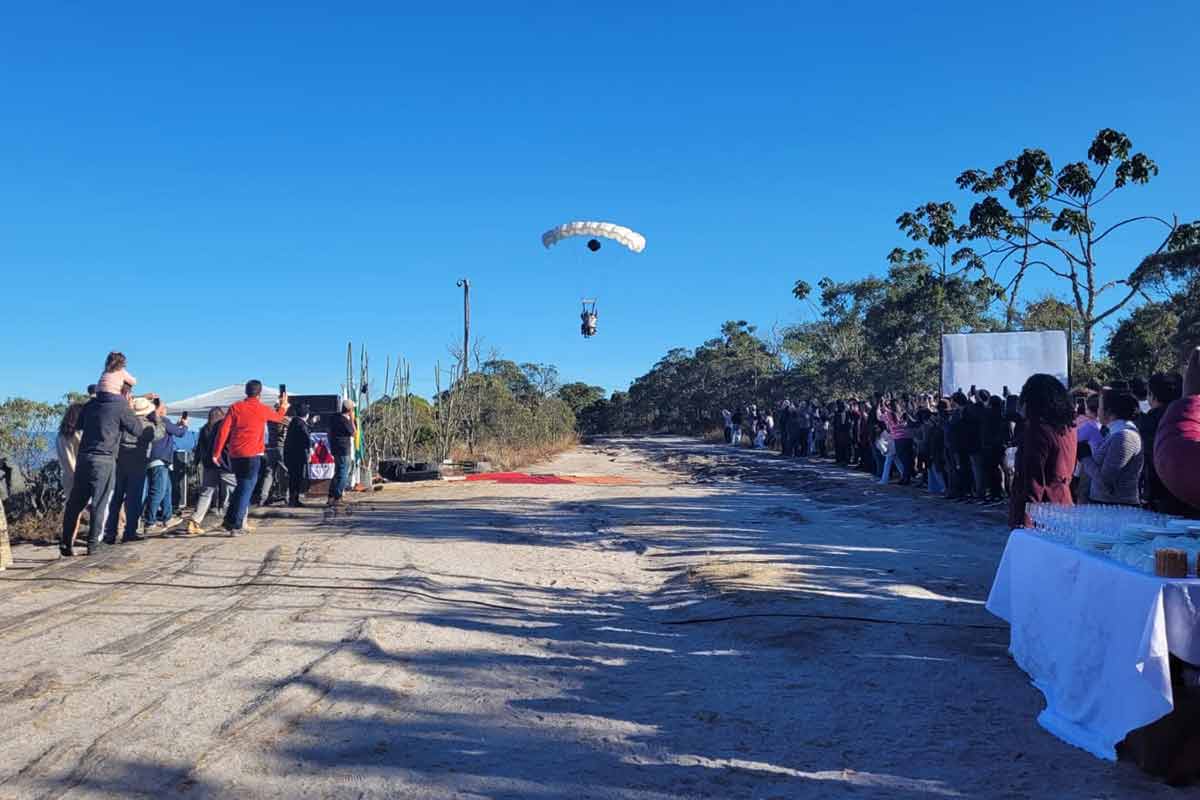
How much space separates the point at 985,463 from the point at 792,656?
30.7 ft

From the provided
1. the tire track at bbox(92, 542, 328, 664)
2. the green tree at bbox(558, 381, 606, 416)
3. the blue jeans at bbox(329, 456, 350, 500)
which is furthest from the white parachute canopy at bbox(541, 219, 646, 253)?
the green tree at bbox(558, 381, 606, 416)

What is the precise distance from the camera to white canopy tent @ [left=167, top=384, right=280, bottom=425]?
17.5 meters

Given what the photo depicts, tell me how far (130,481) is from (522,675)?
6.96 metres

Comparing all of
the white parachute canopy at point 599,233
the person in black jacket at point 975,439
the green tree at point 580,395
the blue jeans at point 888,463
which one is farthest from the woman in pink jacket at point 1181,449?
the green tree at point 580,395

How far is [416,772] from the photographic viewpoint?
3639 mm

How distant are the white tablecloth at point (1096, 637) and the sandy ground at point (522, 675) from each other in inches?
6.2

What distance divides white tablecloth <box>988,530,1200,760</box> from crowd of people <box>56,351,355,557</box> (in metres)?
8.51

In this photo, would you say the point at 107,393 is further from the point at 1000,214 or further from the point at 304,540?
the point at 1000,214

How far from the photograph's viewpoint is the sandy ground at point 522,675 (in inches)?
143

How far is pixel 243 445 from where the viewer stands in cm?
1055

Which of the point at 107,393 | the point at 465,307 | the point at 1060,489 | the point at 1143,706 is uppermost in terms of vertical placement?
the point at 465,307

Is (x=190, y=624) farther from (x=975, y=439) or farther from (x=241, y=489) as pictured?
(x=975, y=439)

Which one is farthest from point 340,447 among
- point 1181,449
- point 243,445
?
point 1181,449

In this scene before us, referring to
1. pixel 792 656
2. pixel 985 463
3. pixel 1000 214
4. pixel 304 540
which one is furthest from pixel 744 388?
pixel 792 656
